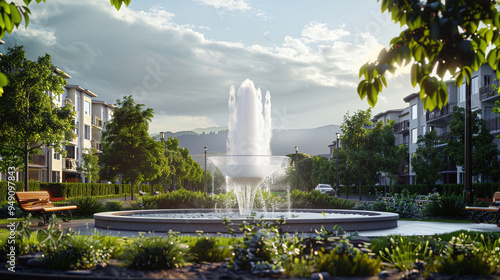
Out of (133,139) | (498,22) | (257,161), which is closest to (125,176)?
(133,139)

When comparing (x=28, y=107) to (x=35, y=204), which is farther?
(x=28, y=107)

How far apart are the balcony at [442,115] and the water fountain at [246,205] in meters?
36.6

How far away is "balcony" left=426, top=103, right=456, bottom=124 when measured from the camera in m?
54.7

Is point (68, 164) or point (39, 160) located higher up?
point (39, 160)

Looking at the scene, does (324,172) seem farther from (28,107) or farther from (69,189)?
(28,107)

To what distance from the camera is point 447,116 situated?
184 ft

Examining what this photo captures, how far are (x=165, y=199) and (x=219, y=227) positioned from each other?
1056 centimetres

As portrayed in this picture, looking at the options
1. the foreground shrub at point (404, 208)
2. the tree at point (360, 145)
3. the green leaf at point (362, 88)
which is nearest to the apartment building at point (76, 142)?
the tree at point (360, 145)

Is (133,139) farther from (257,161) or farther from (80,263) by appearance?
(80,263)

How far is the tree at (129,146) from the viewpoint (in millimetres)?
36844

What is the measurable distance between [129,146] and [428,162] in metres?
30.9

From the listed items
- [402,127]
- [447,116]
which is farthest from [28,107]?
[402,127]

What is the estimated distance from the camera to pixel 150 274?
6.10 meters

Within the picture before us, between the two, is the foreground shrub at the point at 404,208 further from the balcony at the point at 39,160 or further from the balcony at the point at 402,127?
the balcony at the point at 402,127
